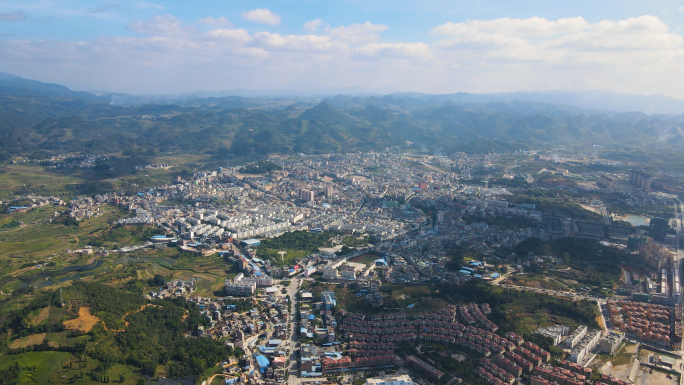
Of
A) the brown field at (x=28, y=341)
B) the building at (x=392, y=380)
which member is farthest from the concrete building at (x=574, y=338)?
the brown field at (x=28, y=341)

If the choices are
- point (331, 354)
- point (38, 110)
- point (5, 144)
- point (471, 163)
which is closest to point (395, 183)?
point (471, 163)

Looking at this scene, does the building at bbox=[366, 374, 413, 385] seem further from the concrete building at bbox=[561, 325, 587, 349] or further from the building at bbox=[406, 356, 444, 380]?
the concrete building at bbox=[561, 325, 587, 349]

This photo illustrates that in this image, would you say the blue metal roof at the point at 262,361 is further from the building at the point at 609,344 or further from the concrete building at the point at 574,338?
the building at the point at 609,344

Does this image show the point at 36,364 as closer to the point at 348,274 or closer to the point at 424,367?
the point at 424,367

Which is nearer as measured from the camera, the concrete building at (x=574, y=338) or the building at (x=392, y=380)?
the building at (x=392, y=380)

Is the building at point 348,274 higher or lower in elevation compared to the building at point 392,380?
higher

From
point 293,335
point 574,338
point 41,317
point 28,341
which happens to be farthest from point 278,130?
point 574,338

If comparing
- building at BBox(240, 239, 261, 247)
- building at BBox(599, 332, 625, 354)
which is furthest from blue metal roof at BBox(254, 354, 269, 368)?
building at BBox(240, 239, 261, 247)

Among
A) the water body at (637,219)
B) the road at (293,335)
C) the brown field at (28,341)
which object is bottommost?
the road at (293,335)

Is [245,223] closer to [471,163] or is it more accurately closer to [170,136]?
[471,163]
